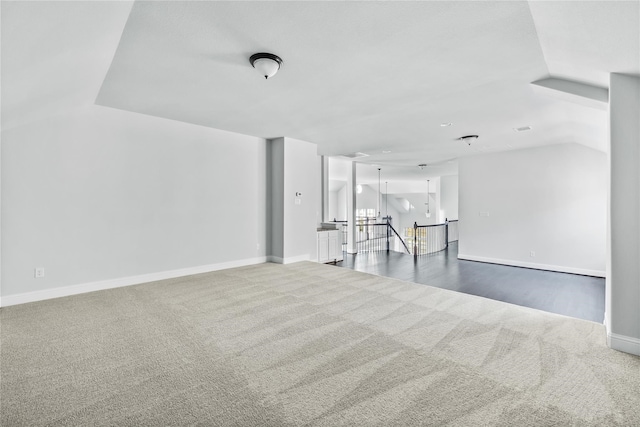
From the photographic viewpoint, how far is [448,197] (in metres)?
14.3

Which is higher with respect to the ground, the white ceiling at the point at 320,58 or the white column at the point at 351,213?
the white ceiling at the point at 320,58

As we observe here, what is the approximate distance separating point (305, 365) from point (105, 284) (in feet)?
12.1

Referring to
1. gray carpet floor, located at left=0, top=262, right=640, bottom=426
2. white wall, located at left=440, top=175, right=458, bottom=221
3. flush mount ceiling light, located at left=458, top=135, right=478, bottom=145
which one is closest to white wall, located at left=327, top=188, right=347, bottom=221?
white wall, located at left=440, top=175, right=458, bottom=221

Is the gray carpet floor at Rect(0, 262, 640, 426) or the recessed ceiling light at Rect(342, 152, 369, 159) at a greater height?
the recessed ceiling light at Rect(342, 152, 369, 159)

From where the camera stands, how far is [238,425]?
5.59 feet

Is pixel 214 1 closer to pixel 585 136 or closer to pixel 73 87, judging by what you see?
pixel 73 87

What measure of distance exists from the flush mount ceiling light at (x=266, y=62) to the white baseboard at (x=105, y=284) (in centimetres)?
381

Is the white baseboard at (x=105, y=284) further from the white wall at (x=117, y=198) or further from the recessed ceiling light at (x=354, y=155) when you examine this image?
the recessed ceiling light at (x=354, y=155)

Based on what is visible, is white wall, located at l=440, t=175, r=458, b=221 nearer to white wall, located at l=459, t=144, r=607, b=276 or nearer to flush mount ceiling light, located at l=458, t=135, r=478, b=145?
white wall, located at l=459, t=144, r=607, b=276

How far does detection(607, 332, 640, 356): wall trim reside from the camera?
100 inches

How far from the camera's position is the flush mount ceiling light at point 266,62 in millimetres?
2770

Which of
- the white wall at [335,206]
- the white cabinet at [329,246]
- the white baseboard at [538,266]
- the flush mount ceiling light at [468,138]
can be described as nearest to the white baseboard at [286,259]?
the white cabinet at [329,246]

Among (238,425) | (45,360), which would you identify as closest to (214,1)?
(238,425)

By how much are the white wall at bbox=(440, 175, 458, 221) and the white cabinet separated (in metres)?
8.33
